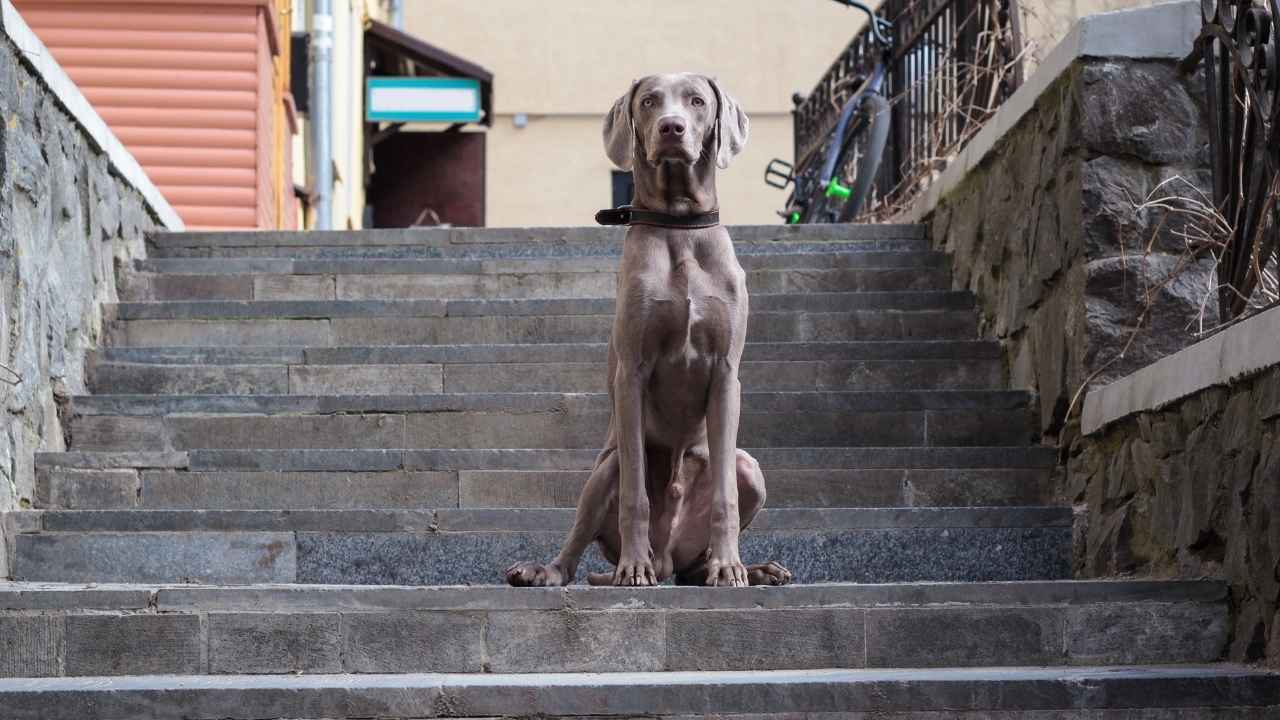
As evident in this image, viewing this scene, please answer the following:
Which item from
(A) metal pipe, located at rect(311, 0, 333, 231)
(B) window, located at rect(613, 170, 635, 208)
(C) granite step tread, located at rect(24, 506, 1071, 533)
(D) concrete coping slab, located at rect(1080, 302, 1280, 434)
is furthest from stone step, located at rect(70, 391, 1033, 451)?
(B) window, located at rect(613, 170, 635, 208)

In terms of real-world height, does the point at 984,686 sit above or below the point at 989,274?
below

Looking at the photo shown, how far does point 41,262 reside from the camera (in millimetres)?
6793

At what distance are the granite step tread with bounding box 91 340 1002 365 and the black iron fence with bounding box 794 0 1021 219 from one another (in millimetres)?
1622

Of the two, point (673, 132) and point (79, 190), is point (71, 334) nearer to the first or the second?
point (79, 190)

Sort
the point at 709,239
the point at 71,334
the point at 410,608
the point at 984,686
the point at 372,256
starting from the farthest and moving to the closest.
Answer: the point at 372,256, the point at 71,334, the point at 709,239, the point at 410,608, the point at 984,686

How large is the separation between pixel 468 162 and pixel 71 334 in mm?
15260

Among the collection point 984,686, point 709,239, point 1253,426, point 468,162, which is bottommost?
point 984,686

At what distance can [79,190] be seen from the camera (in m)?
7.39

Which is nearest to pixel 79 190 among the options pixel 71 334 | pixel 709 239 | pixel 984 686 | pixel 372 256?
pixel 71 334


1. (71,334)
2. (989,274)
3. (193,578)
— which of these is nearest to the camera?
(193,578)

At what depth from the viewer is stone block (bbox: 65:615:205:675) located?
4.48 m

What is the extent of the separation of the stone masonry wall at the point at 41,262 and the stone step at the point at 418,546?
1.09 ft

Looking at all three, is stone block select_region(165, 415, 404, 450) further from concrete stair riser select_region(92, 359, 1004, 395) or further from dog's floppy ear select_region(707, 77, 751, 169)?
dog's floppy ear select_region(707, 77, 751, 169)

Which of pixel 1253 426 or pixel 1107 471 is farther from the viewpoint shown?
pixel 1107 471
